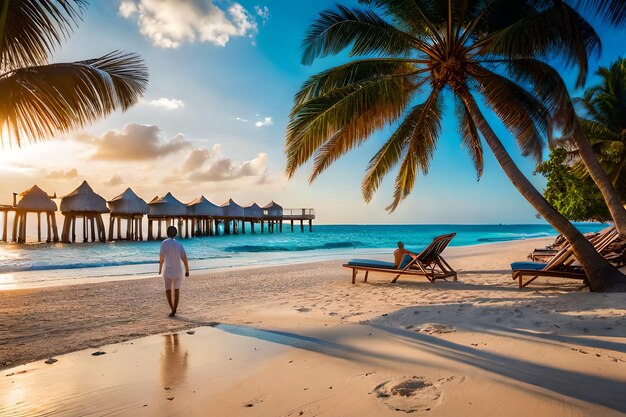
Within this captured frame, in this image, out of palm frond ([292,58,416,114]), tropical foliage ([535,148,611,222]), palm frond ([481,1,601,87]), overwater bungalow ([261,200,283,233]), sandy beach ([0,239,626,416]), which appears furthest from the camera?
overwater bungalow ([261,200,283,233])

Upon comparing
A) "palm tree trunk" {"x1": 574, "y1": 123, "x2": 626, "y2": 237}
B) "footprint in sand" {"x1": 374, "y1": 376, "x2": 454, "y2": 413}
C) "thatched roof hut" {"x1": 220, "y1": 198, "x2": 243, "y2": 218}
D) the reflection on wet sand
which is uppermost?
"thatched roof hut" {"x1": 220, "y1": 198, "x2": 243, "y2": 218}

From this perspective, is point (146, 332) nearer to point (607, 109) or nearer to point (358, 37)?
point (358, 37)

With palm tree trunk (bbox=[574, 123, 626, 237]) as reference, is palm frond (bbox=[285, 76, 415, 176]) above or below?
above

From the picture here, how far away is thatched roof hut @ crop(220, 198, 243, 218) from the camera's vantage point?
50.1 meters

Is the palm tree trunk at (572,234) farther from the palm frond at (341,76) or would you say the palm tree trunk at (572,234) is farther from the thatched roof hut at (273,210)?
the thatched roof hut at (273,210)

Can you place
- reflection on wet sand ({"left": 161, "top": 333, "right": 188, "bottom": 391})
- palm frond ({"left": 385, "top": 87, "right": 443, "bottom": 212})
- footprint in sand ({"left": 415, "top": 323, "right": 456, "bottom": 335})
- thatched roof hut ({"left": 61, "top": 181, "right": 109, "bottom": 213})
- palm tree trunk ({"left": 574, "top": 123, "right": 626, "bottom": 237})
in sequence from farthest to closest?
thatched roof hut ({"left": 61, "top": 181, "right": 109, "bottom": 213}), palm frond ({"left": 385, "top": 87, "right": 443, "bottom": 212}), palm tree trunk ({"left": 574, "top": 123, "right": 626, "bottom": 237}), footprint in sand ({"left": 415, "top": 323, "right": 456, "bottom": 335}), reflection on wet sand ({"left": 161, "top": 333, "right": 188, "bottom": 391})

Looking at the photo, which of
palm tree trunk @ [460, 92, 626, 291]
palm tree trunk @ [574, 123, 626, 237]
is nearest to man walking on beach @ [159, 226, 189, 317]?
palm tree trunk @ [460, 92, 626, 291]

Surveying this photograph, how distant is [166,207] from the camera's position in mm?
42906

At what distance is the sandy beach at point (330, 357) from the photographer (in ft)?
9.08

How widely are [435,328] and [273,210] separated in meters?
52.9

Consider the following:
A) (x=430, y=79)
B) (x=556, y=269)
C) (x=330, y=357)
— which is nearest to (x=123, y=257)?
(x=430, y=79)

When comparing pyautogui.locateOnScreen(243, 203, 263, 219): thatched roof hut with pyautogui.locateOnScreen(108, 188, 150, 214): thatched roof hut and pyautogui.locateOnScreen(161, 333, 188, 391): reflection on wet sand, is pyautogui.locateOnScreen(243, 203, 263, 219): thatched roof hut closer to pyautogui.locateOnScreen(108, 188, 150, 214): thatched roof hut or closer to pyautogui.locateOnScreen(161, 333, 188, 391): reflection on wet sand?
pyautogui.locateOnScreen(108, 188, 150, 214): thatched roof hut

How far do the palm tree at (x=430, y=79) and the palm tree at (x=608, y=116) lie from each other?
926 centimetres

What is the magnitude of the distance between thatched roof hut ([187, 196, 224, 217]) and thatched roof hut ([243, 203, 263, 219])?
4.73 metres
